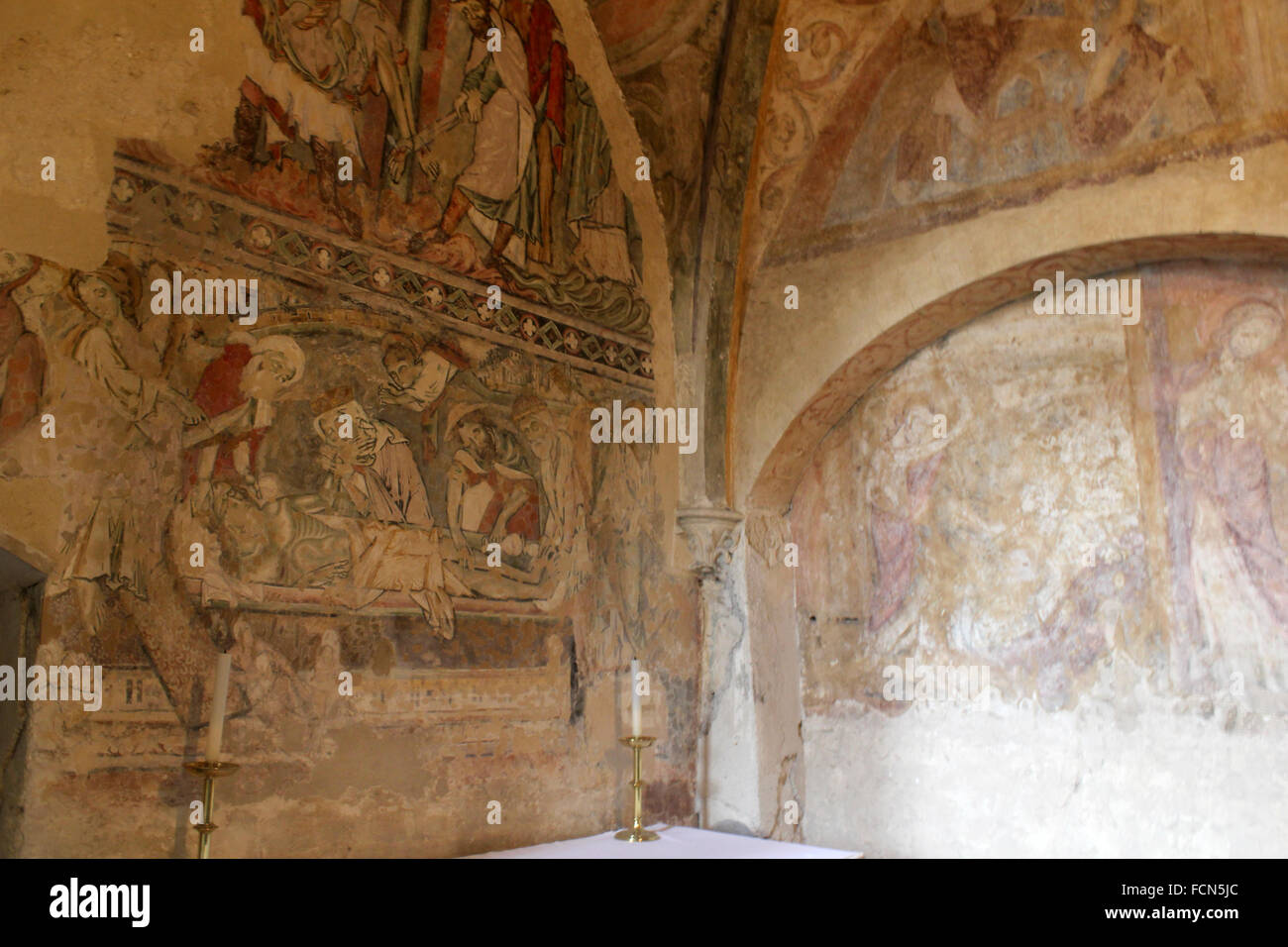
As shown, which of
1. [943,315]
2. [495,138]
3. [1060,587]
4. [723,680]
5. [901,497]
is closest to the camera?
[495,138]

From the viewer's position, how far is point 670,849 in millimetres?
5273

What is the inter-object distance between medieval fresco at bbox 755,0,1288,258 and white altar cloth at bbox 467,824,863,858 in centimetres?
346

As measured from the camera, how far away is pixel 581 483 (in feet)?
19.9

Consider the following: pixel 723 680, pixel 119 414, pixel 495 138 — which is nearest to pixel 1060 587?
pixel 723 680

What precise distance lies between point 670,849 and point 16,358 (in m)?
3.52

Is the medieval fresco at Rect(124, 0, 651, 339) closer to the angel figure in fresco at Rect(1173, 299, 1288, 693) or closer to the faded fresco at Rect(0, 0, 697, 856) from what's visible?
the faded fresco at Rect(0, 0, 697, 856)

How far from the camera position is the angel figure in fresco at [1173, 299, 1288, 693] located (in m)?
5.30

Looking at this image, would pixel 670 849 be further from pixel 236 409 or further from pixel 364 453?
pixel 236 409

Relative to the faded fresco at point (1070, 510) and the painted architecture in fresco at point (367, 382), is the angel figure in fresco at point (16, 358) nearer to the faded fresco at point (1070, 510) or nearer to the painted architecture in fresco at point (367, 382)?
the painted architecture in fresco at point (367, 382)

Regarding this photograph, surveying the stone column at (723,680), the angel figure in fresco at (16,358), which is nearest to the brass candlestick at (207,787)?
the angel figure in fresco at (16,358)

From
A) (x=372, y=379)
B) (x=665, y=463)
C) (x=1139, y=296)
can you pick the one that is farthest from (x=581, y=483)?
(x=1139, y=296)

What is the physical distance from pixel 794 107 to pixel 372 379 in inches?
121

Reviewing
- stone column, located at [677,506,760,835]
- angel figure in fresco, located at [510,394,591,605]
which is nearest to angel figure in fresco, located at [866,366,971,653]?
stone column, located at [677,506,760,835]

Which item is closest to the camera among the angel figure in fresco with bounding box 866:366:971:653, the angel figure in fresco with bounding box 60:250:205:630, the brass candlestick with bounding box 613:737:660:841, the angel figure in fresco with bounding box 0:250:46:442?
the angel figure in fresco with bounding box 0:250:46:442
